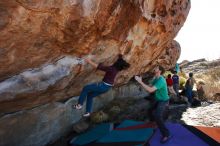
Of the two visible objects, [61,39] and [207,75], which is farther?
[207,75]

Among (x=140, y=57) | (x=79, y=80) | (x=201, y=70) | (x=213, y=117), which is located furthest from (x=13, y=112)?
(x=201, y=70)

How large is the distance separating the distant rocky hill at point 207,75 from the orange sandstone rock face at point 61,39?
398 inches

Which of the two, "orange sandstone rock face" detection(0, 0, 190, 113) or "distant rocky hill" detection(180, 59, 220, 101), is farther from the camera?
"distant rocky hill" detection(180, 59, 220, 101)

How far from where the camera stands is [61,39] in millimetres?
8844

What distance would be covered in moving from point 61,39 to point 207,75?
2363 cm

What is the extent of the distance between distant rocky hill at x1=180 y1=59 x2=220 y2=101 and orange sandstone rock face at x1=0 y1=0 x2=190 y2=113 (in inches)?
398

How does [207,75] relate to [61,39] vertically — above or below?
above

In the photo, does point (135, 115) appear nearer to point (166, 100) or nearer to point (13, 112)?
point (166, 100)

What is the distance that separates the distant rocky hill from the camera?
21891mm

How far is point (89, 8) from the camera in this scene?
27.7 feet

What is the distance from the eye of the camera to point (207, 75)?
1197 inches

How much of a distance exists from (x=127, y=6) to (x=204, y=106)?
8.59 meters

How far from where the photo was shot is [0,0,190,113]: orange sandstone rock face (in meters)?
7.74

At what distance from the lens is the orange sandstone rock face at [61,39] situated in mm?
7742
